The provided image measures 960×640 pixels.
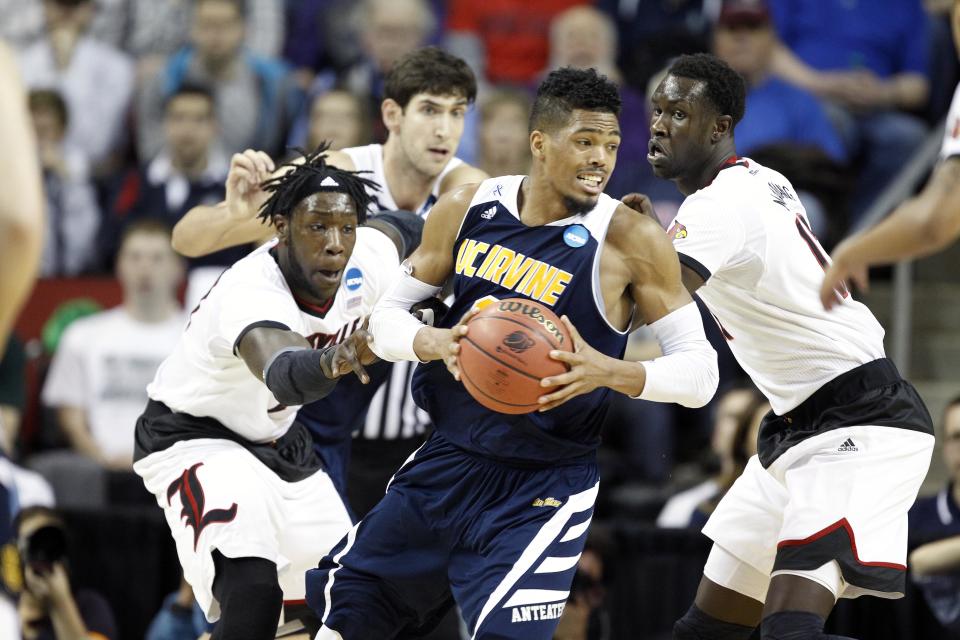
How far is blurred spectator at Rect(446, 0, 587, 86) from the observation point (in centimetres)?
1114

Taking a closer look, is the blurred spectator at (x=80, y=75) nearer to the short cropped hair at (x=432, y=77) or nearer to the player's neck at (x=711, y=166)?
the short cropped hair at (x=432, y=77)

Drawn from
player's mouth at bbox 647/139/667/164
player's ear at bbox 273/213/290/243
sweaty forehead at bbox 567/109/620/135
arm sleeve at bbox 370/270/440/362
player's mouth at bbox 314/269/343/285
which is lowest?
arm sleeve at bbox 370/270/440/362

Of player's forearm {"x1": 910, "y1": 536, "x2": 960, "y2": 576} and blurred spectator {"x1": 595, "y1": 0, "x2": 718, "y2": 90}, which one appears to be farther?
blurred spectator {"x1": 595, "y1": 0, "x2": 718, "y2": 90}

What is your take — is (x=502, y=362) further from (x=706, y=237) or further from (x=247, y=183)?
(x=247, y=183)

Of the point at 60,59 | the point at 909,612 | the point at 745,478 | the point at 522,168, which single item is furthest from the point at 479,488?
the point at 60,59

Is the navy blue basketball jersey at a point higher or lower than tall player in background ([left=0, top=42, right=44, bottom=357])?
lower

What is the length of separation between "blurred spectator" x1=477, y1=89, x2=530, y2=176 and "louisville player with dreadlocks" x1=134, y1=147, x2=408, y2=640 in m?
3.97

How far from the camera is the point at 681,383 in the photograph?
177 inches

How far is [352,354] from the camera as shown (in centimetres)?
474

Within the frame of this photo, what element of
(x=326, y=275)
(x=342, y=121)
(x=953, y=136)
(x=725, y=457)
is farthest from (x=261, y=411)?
(x=342, y=121)

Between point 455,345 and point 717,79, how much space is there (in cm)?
144

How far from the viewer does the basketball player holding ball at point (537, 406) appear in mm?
4562

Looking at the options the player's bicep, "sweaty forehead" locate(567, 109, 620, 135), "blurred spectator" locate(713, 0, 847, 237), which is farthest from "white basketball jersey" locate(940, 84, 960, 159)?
"blurred spectator" locate(713, 0, 847, 237)

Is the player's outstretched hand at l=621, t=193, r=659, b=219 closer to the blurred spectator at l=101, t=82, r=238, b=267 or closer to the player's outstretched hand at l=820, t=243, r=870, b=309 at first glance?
the player's outstretched hand at l=820, t=243, r=870, b=309
